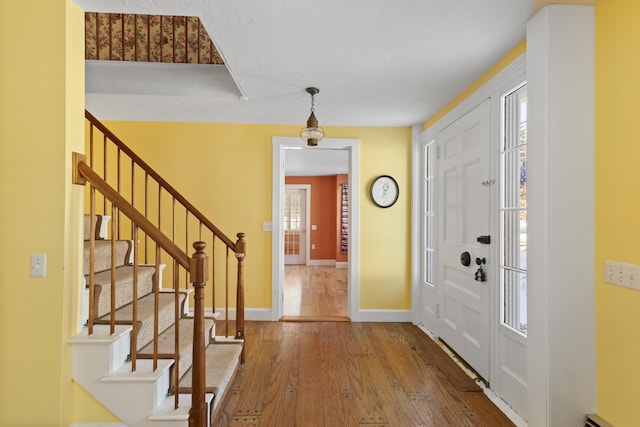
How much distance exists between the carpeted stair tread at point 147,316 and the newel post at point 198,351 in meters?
0.47

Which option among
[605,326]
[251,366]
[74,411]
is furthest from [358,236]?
[74,411]

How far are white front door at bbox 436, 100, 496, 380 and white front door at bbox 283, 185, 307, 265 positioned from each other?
565 cm

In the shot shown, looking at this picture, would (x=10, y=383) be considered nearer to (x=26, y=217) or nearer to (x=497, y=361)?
(x=26, y=217)

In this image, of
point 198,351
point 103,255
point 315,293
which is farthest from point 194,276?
point 315,293

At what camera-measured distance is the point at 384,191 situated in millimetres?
3857

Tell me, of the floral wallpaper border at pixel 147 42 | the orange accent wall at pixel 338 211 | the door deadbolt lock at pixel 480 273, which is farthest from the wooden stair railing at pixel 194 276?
the orange accent wall at pixel 338 211

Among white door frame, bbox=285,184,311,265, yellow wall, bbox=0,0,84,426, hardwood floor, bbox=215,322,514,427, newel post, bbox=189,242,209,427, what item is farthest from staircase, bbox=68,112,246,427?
white door frame, bbox=285,184,311,265

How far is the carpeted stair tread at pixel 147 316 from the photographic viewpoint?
196cm

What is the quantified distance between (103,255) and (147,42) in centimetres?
192

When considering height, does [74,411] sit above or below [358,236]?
below

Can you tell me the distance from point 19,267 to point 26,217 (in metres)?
0.26

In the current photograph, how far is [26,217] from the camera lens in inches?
66.9

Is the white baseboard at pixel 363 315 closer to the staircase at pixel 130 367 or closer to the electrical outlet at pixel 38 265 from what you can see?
the staircase at pixel 130 367

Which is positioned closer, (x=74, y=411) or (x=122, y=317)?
(x=74, y=411)
